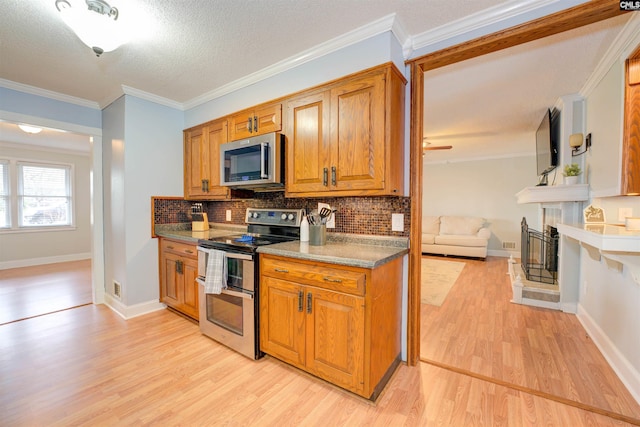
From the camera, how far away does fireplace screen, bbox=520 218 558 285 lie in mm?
3685

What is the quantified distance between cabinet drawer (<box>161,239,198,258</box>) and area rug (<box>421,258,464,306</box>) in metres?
2.81

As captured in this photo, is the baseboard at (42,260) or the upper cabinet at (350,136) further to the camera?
the baseboard at (42,260)

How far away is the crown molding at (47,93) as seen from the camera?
8.94ft

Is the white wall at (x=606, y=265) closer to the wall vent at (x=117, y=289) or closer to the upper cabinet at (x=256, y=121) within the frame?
the upper cabinet at (x=256, y=121)

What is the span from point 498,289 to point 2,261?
8.54m

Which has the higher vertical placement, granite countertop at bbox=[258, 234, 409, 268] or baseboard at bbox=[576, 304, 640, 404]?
granite countertop at bbox=[258, 234, 409, 268]

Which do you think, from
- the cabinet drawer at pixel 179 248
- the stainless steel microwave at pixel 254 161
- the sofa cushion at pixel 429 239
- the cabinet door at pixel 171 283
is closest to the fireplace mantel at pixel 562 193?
the stainless steel microwave at pixel 254 161

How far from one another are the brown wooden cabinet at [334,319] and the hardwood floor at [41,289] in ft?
9.79

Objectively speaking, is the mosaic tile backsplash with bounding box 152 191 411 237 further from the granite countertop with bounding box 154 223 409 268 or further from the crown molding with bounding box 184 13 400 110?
the crown molding with bounding box 184 13 400 110

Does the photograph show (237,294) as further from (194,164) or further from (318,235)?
(194,164)

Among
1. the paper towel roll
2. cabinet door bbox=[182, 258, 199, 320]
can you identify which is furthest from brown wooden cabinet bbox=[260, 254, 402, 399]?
the paper towel roll

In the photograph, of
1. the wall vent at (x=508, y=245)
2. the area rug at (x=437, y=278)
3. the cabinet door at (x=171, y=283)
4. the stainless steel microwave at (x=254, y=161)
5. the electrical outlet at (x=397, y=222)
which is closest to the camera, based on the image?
the electrical outlet at (x=397, y=222)

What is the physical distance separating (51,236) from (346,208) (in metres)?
6.68

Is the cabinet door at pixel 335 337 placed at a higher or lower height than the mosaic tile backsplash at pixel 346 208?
lower
